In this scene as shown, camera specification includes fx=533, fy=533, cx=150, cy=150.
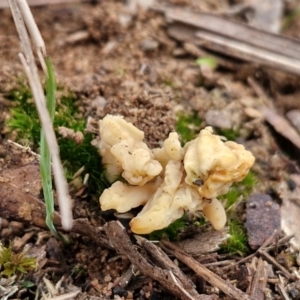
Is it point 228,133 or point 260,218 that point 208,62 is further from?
point 260,218

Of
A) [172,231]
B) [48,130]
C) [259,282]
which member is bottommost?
[259,282]

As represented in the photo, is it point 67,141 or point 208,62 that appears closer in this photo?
point 67,141

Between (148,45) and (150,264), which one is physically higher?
(148,45)

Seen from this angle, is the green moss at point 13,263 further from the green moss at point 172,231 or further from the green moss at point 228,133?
the green moss at point 228,133

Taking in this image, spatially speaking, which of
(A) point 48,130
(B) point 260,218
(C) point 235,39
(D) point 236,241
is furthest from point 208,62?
(A) point 48,130

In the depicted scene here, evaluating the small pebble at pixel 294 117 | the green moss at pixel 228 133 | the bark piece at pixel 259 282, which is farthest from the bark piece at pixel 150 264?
the small pebble at pixel 294 117

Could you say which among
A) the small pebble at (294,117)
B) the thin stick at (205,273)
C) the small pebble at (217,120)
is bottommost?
the small pebble at (294,117)

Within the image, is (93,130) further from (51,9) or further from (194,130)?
(51,9)

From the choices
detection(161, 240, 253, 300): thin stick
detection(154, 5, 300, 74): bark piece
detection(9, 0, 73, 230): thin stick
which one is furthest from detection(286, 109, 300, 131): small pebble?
detection(9, 0, 73, 230): thin stick
